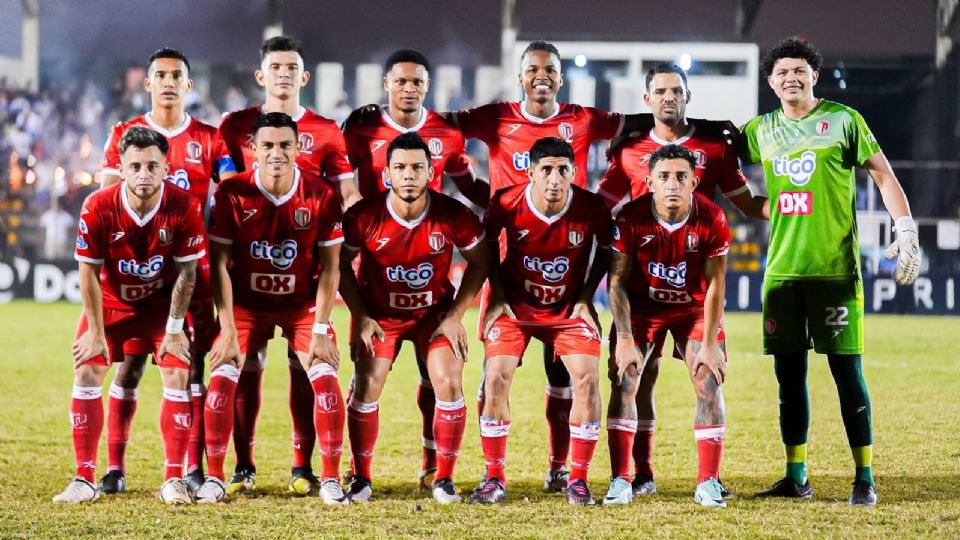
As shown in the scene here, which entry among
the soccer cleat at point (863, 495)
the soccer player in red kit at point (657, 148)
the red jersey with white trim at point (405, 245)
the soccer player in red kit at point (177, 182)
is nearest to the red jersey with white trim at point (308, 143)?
the soccer player in red kit at point (177, 182)

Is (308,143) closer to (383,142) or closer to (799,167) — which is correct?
(383,142)

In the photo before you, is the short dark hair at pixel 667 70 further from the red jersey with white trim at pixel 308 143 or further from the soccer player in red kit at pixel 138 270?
the soccer player in red kit at pixel 138 270

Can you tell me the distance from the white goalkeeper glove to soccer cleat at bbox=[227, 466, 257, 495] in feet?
10.7

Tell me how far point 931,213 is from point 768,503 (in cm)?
1479

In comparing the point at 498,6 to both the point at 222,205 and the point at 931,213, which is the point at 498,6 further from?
the point at 222,205

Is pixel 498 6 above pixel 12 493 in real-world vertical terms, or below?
above

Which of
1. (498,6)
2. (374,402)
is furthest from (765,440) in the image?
(498,6)

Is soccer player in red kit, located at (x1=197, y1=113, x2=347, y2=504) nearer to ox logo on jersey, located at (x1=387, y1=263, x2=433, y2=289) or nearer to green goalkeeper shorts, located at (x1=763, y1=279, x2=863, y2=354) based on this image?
ox logo on jersey, located at (x1=387, y1=263, x2=433, y2=289)

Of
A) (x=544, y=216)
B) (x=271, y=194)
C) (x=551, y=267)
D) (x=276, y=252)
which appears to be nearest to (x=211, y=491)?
(x=276, y=252)

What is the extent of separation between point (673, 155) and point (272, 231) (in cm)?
192

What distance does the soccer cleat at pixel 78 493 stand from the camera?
16.0 ft

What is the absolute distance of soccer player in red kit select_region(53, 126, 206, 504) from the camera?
4879mm

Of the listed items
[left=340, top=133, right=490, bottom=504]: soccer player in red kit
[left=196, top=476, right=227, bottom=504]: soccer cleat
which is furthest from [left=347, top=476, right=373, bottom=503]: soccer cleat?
[left=196, top=476, right=227, bottom=504]: soccer cleat

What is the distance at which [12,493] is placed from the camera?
5.16 m
